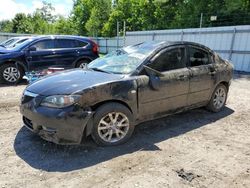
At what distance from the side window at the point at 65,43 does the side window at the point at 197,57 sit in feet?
19.5

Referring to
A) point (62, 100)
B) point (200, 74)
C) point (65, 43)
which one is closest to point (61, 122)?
point (62, 100)

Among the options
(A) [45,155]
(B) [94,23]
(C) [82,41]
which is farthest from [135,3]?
(A) [45,155]

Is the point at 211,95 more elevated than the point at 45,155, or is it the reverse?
the point at 211,95

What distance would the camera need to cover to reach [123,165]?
389cm

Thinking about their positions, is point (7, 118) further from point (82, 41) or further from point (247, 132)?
point (82, 41)

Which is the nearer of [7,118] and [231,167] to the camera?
[231,167]

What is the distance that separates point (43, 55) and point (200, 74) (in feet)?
20.0

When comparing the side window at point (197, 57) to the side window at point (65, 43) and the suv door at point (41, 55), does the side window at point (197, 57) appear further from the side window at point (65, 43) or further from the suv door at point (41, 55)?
the side window at point (65, 43)

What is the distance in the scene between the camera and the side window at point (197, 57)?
5.61 metres

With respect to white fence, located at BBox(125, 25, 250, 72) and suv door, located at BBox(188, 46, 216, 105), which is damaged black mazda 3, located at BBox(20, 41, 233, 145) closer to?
suv door, located at BBox(188, 46, 216, 105)

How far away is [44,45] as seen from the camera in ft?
32.5

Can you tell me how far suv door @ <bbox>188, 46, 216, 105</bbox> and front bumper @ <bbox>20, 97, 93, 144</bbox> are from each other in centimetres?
236

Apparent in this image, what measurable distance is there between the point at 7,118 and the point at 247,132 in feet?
15.5

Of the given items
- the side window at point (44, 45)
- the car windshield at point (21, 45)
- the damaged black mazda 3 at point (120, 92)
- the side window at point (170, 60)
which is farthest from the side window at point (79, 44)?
the side window at point (170, 60)
